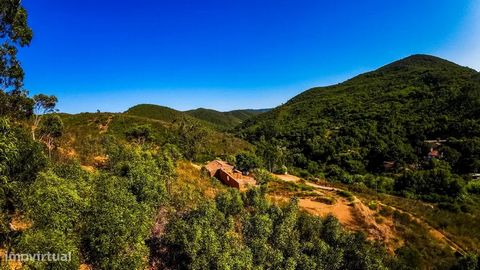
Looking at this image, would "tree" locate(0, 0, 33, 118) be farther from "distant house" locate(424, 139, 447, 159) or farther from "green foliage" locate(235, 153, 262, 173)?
"distant house" locate(424, 139, 447, 159)

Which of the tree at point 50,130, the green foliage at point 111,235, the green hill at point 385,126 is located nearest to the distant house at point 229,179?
the tree at point 50,130

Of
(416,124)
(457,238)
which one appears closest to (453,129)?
(416,124)

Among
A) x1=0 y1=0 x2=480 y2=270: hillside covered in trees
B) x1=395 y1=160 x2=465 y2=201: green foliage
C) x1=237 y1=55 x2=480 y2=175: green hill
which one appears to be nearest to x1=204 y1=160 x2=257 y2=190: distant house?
x1=0 y1=0 x2=480 y2=270: hillside covered in trees

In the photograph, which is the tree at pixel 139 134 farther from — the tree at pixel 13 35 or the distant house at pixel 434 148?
the distant house at pixel 434 148

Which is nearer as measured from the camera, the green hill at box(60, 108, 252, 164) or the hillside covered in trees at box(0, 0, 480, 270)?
the hillside covered in trees at box(0, 0, 480, 270)

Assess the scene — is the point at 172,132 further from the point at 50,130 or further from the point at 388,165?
the point at 388,165

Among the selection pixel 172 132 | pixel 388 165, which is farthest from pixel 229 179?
pixel 388 165

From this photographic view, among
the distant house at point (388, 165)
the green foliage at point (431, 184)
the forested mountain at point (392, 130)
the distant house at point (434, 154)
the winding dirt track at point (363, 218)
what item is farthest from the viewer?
the distant house at point (434, 154)

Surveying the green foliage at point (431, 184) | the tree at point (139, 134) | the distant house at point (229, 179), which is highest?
the tree at point (139, 134)
